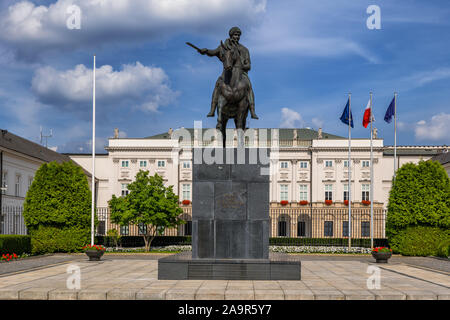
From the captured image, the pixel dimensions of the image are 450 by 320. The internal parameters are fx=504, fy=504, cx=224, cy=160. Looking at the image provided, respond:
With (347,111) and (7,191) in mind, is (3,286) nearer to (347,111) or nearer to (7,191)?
(347,111)

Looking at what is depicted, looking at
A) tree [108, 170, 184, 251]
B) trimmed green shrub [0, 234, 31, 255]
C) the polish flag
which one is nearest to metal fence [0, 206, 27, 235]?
tree [108, 170, 184, 251]

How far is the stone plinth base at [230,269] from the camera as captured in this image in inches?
537

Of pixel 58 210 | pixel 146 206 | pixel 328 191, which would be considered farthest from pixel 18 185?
pixel 328 191

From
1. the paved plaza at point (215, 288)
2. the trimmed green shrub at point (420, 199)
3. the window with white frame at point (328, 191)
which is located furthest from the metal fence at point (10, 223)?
the window with white frame at point (328, 191)

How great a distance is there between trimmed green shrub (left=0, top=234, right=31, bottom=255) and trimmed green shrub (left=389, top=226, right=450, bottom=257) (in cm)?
2194

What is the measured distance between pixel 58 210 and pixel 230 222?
→ 746 inches

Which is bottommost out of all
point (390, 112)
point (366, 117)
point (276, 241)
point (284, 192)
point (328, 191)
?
point (276, 241)

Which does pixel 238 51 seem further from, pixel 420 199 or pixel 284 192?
pixel 284 192

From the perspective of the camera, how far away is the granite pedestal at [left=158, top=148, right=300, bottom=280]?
13711 mm

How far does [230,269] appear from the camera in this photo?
538 inches

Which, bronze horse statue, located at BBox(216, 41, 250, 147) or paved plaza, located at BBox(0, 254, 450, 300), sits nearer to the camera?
paved plaza, located at BBox(0, 254, 450, 300)

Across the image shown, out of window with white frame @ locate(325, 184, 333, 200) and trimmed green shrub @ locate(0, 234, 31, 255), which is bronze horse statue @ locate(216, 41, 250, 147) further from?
window with white frame @ locate(325, 184, 333, 200)

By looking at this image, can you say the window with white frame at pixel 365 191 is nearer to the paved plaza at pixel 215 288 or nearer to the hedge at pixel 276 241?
the hedge at pixel 276 241

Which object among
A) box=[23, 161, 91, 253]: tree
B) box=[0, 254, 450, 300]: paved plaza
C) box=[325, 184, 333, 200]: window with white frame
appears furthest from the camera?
box=[325, 184, 333, 200]: window with white frame
